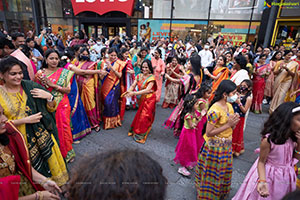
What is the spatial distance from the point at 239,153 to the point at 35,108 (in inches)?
111

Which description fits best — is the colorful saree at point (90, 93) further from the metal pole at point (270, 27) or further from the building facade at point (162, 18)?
the metal pole at point (270, 27)

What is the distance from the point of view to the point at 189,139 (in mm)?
2350

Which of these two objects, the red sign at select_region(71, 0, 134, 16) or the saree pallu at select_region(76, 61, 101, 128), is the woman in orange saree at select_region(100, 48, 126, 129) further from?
the red sign at select_region(71, 0, 134, 16)

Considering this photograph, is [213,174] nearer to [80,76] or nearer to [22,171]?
[22,171]

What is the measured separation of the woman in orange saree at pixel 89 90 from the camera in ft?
10.6

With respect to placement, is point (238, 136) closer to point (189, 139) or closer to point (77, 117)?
point (189, 139)

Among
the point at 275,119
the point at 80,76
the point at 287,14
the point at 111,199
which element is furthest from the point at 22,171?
the point at 287,14

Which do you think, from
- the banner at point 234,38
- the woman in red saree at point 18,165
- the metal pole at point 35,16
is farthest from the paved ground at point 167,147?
the metal pole at point 35,16

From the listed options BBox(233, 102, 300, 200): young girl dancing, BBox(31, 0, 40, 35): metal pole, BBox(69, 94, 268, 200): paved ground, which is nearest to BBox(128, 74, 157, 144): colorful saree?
BBox(69, 94, 268, 200): paved ground

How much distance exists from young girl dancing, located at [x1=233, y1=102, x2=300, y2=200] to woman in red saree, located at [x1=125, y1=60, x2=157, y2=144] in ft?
6.17

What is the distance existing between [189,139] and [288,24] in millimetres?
9842

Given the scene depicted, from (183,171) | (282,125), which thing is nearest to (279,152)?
(282,125)

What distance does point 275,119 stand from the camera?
4.49ft

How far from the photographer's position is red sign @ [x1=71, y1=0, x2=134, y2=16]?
10.0 metres
